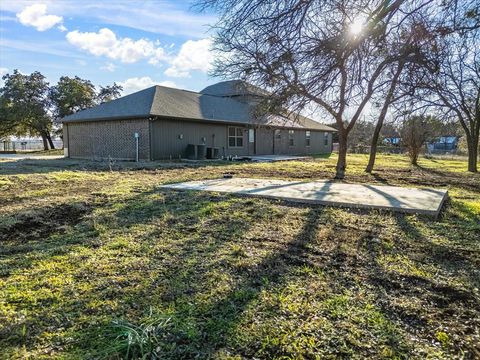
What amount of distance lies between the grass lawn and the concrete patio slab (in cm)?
41

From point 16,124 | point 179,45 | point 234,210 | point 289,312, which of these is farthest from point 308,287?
point 16,124

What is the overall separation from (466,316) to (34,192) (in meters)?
7.53

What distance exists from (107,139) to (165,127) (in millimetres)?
3341

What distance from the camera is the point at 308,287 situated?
9.42 ft

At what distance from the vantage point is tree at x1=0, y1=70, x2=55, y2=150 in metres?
31.6

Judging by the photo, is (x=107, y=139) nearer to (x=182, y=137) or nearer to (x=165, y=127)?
(x=165, y=127)

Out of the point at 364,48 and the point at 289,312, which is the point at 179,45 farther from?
the point at 289,312

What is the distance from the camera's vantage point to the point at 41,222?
493cm

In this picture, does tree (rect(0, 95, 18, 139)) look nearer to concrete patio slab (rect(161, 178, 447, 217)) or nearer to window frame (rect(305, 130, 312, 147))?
window frame (rect(305, 130, 312, 147))

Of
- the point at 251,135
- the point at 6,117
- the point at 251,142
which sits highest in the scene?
the point at 6,117

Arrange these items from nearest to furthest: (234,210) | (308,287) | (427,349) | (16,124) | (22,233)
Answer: (427,349) → (308,287) → (22,233) → (234,210) → (16,124)

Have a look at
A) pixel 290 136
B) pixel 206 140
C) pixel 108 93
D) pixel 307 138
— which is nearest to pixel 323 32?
pixel 206 140

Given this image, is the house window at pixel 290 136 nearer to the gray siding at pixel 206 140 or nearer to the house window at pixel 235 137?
the gray siding at pixel 206 140

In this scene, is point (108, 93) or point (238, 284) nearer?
point (238, 284)
